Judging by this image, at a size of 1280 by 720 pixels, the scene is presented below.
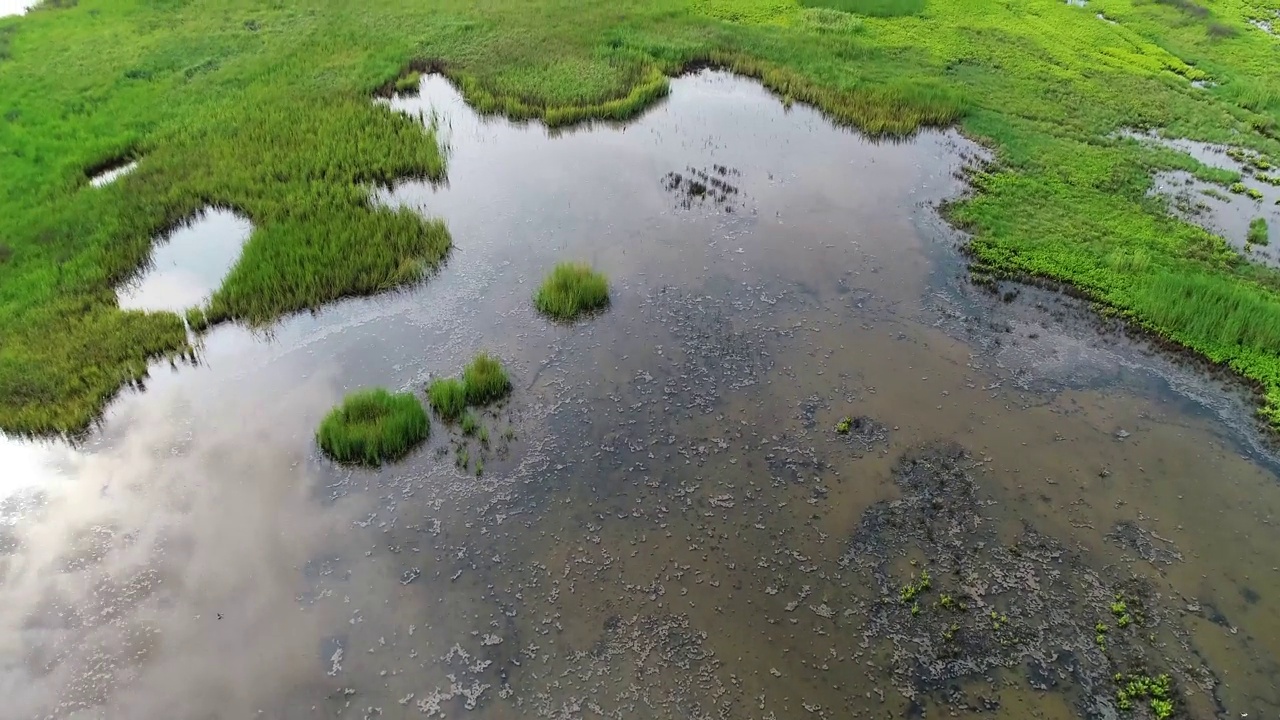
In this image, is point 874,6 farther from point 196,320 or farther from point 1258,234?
point 196,320

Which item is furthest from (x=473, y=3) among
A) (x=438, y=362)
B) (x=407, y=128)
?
(x=438, y=362)

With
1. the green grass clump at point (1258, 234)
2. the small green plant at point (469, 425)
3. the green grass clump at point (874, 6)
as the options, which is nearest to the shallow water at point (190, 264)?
the small green plant at point (469, 425)

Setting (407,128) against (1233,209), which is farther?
(407,128)

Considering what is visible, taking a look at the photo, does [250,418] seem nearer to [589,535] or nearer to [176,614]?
[176,614]

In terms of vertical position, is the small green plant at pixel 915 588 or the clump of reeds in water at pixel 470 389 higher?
the clump of reeds in water at pixel 470 389

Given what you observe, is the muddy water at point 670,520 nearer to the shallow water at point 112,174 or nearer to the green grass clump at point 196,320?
the green grass clump at point 196,320

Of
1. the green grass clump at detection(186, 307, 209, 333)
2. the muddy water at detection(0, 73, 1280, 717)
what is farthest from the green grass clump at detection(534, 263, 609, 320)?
the green grass clump at detection(186, 307, 209, 333)
